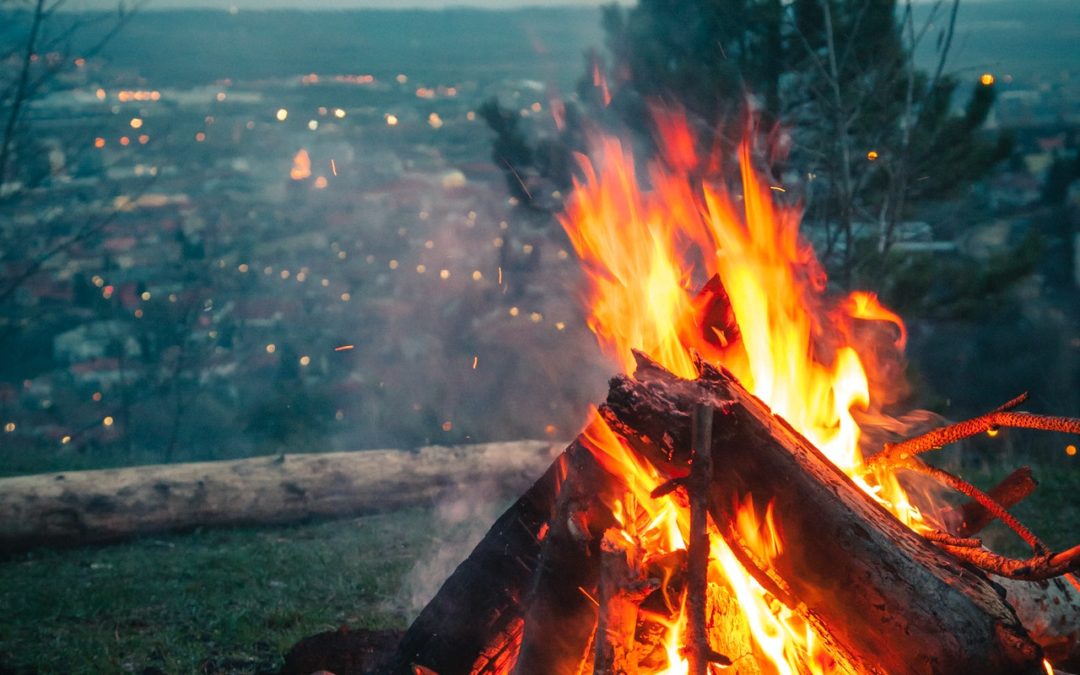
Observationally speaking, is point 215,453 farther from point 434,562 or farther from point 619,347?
point 619,347

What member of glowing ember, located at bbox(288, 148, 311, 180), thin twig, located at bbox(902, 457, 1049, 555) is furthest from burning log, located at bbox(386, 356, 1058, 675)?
glowing ember, located at bbox(288, 148, 311, 180)

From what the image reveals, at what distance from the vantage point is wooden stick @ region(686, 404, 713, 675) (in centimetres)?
272

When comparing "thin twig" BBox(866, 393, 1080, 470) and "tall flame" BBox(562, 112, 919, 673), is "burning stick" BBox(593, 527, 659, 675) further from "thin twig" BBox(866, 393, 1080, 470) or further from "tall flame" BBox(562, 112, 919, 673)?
"thin twig" BBox(866, 393, 1080, 470)

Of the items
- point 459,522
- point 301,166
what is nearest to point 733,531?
point 459,522

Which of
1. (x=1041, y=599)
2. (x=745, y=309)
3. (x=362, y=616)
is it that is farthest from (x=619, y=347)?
(x=362, y=616)

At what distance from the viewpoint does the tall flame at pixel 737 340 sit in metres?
3.30

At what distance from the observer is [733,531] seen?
3.11 metres

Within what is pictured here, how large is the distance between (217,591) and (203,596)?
0.14 metres

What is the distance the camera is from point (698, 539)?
285 centimetres

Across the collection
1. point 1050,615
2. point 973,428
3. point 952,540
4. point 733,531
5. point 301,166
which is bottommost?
point 301,166

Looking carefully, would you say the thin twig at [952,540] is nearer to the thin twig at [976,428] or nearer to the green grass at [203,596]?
the thin twig at [976,428]

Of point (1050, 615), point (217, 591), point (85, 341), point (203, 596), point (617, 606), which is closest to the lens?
point (617, 606)

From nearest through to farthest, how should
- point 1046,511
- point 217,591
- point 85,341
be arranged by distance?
point 217,591 < point 1046,511 < point 85,341

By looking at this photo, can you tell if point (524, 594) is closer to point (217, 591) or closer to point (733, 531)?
point (733, 531)
